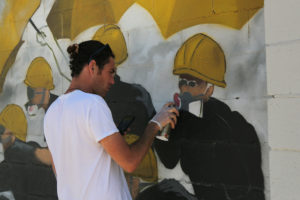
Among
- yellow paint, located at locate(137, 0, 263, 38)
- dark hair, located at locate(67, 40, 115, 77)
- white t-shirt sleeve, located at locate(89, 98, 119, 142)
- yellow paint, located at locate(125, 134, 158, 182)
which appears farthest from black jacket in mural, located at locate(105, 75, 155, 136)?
white t-shirt sleeve, located at locate(89, 98, 119, 142)

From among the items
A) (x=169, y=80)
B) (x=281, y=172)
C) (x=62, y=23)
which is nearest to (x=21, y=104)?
(x=62, y=23)

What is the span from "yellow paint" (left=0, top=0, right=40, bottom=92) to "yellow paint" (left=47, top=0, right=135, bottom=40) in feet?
1.20

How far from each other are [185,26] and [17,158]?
239 cm

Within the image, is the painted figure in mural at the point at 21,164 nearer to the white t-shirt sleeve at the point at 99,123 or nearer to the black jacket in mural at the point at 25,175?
the black jacket in mural at the point at 25,175

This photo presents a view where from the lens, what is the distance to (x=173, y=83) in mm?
2703

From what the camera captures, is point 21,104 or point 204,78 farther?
point 21,104

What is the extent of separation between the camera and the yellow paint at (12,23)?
371 cm

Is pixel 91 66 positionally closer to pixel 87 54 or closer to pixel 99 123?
pixel 87 54

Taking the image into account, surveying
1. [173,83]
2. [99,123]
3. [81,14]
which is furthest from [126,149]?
[81,14]

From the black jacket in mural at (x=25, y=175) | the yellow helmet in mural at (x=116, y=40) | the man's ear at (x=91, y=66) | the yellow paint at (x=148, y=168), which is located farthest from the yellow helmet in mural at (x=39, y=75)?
the man's ear at (x=91, y=66)

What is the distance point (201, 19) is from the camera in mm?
2553

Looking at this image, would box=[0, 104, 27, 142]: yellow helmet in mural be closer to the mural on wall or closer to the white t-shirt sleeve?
the mural on wall

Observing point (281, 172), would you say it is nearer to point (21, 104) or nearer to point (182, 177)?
point (182, 177)

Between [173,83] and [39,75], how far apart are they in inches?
62.5
